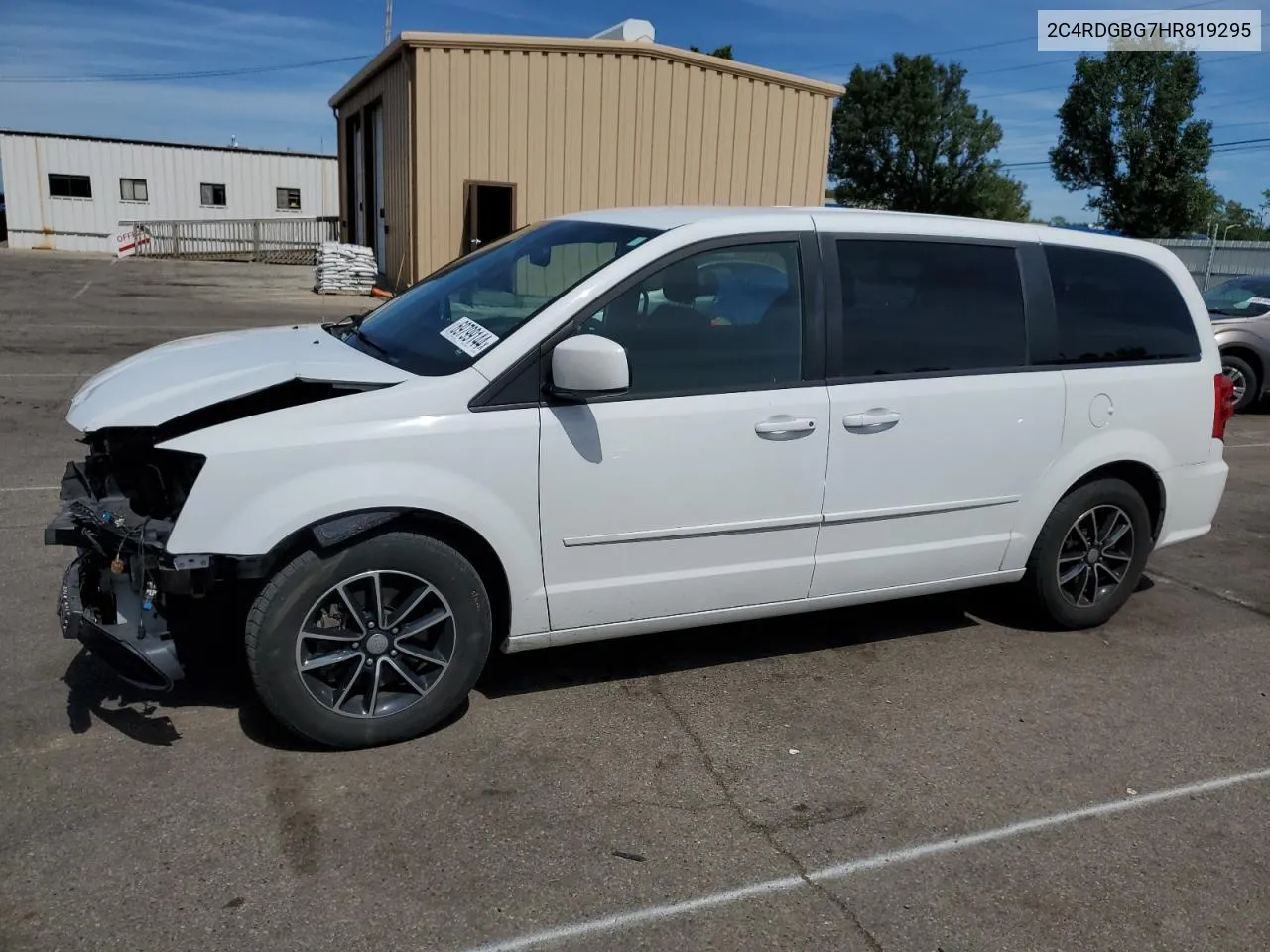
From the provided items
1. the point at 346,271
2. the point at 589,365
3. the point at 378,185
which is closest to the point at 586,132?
the point at 378,185

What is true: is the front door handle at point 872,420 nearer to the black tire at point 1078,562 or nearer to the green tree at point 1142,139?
the black tire at point 1078,562

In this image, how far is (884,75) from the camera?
67.6 m

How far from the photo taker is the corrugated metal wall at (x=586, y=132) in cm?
1675

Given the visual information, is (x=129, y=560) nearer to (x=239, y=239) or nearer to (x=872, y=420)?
(x=872, y=420)

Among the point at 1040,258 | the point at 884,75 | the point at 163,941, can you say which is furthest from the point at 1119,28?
the point at 884,75

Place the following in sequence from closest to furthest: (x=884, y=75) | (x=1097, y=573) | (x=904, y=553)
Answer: (x=904, y=553) → (x=1097, y=573) → (x=884, y=75)

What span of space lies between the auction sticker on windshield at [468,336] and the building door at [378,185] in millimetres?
17233

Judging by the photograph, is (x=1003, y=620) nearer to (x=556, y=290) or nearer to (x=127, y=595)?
(x=556, y=290)

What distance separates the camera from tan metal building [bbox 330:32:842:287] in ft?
54.9

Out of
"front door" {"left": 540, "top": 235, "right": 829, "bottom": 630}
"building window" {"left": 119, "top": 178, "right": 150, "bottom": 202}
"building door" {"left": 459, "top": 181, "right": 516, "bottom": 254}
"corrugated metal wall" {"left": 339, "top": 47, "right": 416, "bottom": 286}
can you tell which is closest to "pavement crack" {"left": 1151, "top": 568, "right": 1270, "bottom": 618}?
"front door" {"left": 540, "top": 235, "right": 829, "bottom": 630}

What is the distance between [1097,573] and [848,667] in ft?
4.58

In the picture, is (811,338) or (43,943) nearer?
(43,943)

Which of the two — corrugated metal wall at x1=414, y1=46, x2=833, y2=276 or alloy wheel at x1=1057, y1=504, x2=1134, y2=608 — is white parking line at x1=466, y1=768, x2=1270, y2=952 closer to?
alloy wheel at x1=1057, y1=504, x2=1134, y2=608

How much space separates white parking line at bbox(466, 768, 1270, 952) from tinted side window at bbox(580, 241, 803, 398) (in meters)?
1.68
